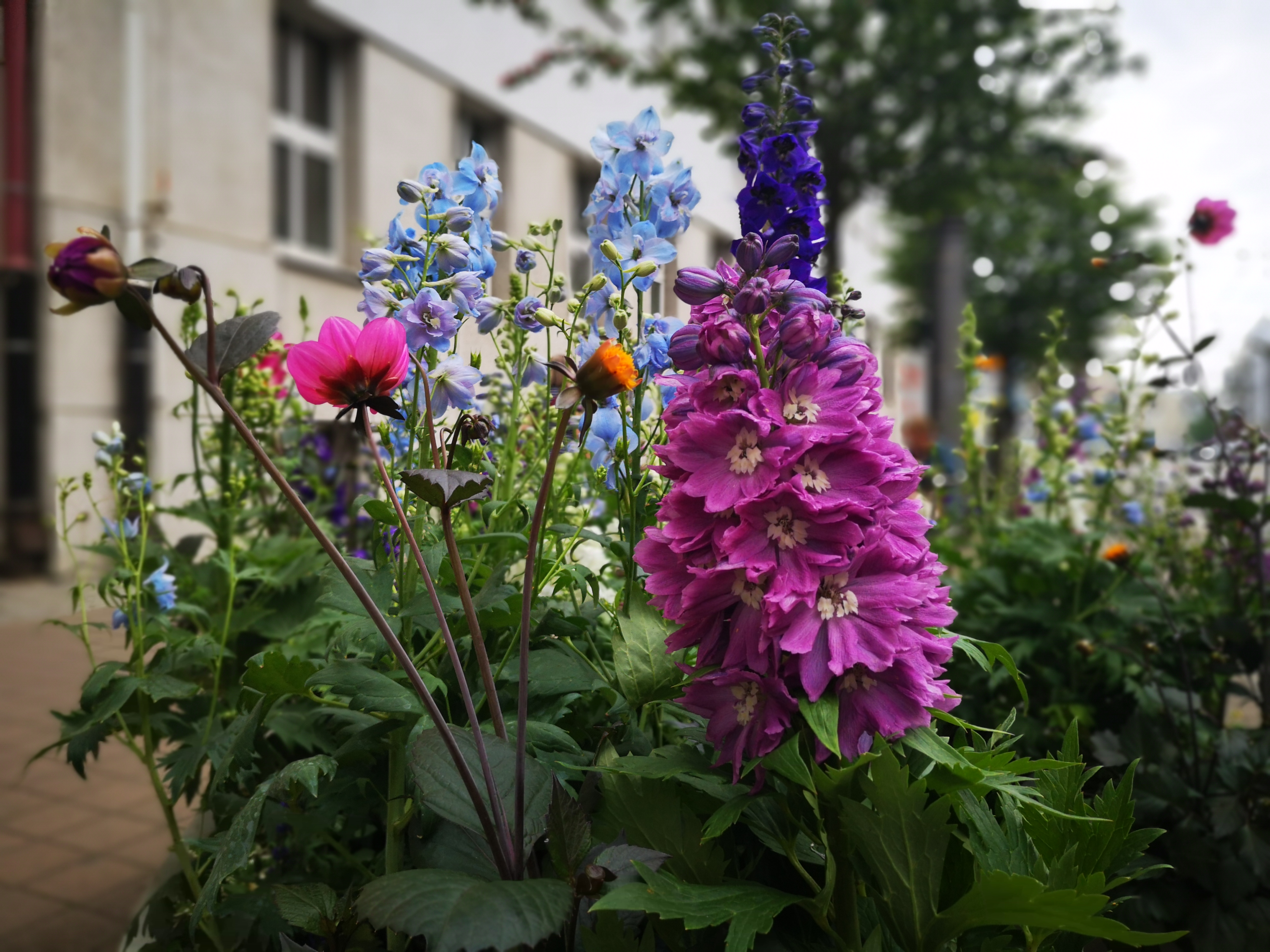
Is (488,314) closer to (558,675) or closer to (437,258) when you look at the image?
(437,258)

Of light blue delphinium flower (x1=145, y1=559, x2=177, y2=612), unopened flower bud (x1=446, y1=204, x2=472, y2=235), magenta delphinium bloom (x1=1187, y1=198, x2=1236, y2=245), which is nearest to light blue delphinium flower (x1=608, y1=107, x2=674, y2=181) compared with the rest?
unopened flower bud (x1=446, y1=204, x2=472, y2=235)

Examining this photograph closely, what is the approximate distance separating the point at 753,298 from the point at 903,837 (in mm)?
497

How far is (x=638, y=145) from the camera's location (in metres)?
1.30

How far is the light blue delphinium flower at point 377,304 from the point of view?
118 cm

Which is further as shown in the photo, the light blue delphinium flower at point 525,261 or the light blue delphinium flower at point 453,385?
the light blue delphinium flower at point 525,261

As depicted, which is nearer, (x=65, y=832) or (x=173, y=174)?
(x=65, y=832)

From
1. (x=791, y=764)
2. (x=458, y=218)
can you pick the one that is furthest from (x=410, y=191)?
(x=791, y=764)

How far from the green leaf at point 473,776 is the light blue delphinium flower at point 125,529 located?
812 millimetres

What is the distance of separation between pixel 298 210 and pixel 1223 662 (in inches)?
292

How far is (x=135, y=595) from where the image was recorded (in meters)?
1.49

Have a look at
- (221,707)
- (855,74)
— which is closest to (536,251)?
(221,707)

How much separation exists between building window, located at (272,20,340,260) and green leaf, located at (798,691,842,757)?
7.44 m

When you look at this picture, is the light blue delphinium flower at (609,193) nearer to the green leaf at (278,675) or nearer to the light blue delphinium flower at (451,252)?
the light blue delphinium flower at (451,252)

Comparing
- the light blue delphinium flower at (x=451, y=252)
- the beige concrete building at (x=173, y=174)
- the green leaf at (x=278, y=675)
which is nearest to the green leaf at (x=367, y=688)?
the green leaf at (x=278, y=675)
